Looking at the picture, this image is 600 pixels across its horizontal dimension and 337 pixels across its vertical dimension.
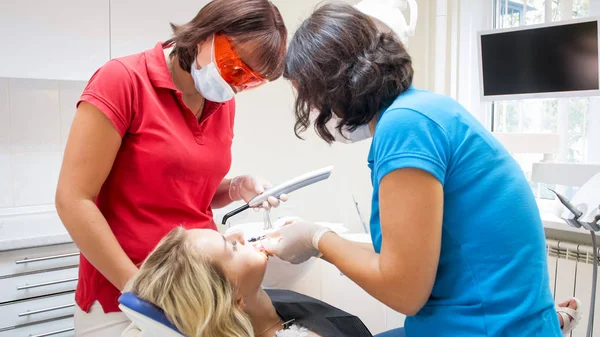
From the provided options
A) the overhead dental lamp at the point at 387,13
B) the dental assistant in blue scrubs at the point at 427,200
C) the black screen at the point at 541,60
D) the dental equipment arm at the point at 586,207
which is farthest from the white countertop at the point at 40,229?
the dental assistant in blue scrubs at the point at 427,200

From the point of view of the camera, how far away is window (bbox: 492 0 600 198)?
100 inches

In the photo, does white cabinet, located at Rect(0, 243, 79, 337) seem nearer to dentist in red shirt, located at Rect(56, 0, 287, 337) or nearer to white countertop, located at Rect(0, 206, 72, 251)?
white countertop, located at Rect(0, 206, 72, 251)

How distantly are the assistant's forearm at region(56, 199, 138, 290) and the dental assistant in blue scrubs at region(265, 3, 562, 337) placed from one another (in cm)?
49

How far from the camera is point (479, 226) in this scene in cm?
93

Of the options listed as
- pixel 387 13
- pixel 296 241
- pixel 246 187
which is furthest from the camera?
pixel 387 13

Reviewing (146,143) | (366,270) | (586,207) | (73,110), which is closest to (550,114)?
(586,207)

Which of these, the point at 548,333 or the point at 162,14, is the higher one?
the point at 162,14

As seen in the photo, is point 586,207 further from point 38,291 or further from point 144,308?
point 38,291

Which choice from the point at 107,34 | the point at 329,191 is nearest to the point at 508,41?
the point at 329,191

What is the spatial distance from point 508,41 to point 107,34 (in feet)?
6.04

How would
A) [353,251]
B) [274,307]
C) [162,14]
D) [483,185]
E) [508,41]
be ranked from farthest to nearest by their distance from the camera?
[162,14] → [508,41] → [274,307] → [353,251] → [483,185]

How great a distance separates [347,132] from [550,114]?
2045mm

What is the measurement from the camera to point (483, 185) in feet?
3.02

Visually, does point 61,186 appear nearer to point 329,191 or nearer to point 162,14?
point 162,14
